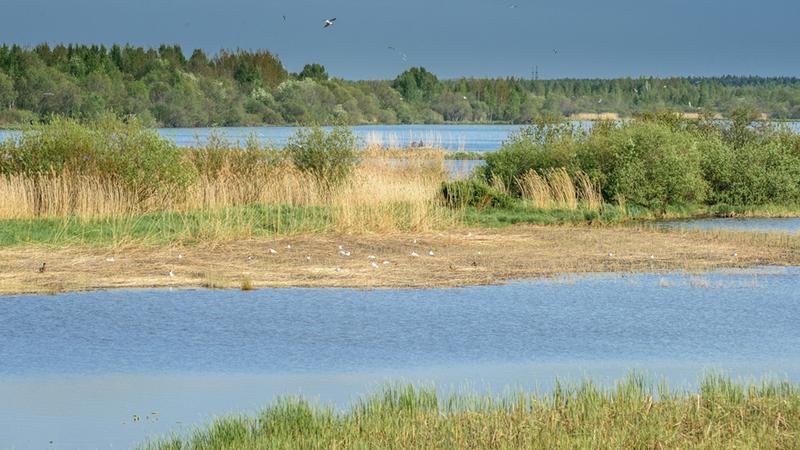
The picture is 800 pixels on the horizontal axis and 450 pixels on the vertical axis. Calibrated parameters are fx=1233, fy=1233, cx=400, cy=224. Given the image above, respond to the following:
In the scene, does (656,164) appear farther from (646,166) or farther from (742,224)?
(742,224)

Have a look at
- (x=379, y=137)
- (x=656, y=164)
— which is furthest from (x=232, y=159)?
(x=656, y=164)

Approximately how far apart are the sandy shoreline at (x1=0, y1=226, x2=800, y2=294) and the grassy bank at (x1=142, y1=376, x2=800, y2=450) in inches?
339

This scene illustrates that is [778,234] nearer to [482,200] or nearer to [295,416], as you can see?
[482,200]

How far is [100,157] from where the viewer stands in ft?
84.8

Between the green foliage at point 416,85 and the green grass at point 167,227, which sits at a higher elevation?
the green foliage at point 416,85

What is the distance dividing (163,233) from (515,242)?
656 centimetres

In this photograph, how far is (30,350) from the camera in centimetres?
1332

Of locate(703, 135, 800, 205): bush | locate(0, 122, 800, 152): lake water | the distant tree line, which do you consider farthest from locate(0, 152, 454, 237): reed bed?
the distant tree line

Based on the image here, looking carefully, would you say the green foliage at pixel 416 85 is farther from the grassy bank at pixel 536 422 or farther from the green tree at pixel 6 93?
the grassy bank at pixel 536 422

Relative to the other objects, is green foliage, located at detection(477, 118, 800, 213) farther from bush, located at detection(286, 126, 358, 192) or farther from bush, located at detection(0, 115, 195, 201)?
bush, located at detection(0, 115, 195, 201)

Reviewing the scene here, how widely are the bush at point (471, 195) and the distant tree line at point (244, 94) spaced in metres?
51.2

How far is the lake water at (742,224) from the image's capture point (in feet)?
87.0

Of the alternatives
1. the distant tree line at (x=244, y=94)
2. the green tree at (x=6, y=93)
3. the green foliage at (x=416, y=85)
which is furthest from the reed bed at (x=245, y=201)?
the green foliage at (x=416, y=85)

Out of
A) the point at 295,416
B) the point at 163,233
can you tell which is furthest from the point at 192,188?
the point at 295,416
